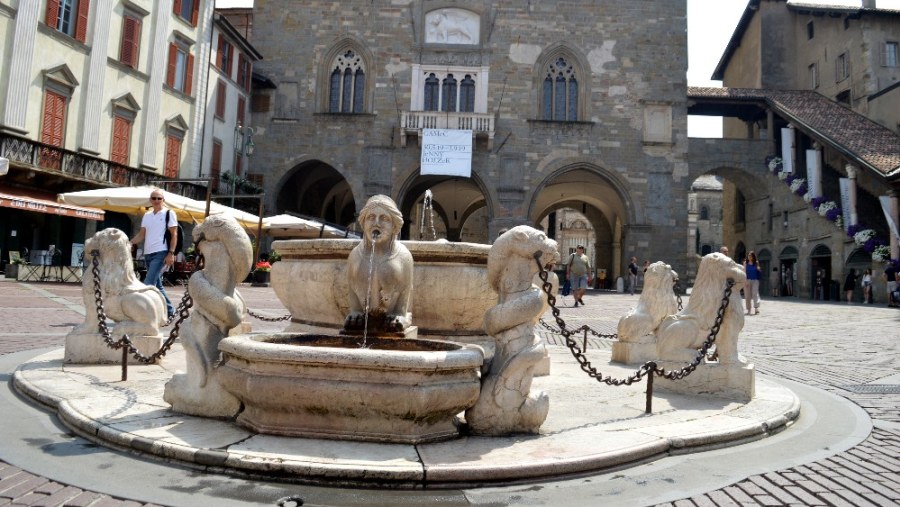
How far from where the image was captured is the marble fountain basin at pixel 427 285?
5.52 metres

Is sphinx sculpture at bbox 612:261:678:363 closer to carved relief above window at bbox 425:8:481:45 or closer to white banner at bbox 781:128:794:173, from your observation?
carved relief above window at bbox 425:8:481:45

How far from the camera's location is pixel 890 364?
7.38 meters

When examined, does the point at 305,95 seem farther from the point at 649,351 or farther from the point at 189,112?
the point at 649,351

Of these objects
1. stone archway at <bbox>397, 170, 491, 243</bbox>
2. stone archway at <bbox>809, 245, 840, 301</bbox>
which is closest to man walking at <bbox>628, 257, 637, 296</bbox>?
stone archway at <bbox>397, 170, 491, 243</bbox>

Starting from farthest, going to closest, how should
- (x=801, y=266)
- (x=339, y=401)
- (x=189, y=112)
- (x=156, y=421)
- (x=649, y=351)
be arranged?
(x=801, y=266), (x=189, y=112), (x=649, y=351), (x=156, y=421), (x=339, y=401)

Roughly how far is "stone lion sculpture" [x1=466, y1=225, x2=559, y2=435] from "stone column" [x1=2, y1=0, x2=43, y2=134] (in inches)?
703

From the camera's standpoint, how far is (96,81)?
19516 millimetres

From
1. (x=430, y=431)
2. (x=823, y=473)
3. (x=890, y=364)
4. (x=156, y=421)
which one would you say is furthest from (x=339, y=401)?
(x=890, y=364)

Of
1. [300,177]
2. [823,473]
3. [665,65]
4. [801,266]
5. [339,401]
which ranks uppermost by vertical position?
[665,65]

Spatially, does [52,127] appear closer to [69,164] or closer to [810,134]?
[69,164]

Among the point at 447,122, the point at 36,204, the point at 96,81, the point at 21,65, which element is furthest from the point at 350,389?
the point at 447,122

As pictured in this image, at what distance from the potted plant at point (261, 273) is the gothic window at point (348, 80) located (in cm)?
927

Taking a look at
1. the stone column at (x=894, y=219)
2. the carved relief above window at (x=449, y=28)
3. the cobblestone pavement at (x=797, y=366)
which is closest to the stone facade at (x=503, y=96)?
the carved relief above window at (x=449, y=28)

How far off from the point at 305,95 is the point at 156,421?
80.9 feet
